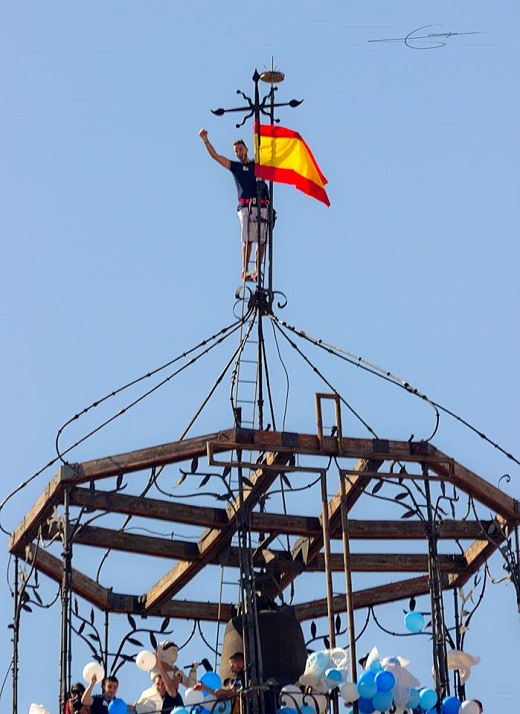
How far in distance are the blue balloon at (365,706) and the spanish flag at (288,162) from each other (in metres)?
5.41

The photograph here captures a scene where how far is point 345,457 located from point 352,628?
164 cm

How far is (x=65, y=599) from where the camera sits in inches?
912

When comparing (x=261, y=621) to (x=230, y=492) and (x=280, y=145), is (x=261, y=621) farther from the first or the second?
(x=280, y=145)

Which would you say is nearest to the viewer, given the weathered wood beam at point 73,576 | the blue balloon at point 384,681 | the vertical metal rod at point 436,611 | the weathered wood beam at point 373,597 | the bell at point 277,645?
the blue balloon at point 384,681

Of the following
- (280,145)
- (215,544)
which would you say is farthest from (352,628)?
(280,145)

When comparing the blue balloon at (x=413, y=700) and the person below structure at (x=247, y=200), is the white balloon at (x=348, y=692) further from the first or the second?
the person below structure at (x=247, y=200)

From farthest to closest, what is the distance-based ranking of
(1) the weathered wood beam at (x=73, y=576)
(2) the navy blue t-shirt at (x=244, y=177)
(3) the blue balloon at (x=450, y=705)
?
(2) the navy blue t-shirt at (x=244, y=177), (1) the weathered wood beam at (x=73, y=576), (3) the blue balloon at (x=450, y=705)

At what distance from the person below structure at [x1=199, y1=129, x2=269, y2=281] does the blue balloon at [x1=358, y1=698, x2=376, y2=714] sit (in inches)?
174

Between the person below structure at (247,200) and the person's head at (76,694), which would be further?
the person below structure at (247,200)

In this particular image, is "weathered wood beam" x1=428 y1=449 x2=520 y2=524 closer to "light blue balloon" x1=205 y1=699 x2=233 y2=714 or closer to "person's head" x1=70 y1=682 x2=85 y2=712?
"light blue balloon" x1=205 y1=699 x2=233 y2=714

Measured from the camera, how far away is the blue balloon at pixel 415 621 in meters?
24.7

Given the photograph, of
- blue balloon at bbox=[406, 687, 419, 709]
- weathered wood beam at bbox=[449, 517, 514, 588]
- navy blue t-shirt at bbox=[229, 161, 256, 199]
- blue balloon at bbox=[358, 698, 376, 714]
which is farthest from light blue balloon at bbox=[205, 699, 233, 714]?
navy blue t-shirt at bbox=[229, 161, 256, 199]

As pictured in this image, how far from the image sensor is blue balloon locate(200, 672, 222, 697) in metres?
22.9

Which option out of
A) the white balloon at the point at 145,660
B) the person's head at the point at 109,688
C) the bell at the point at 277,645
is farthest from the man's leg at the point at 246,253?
the person's head at the point at 109,688
